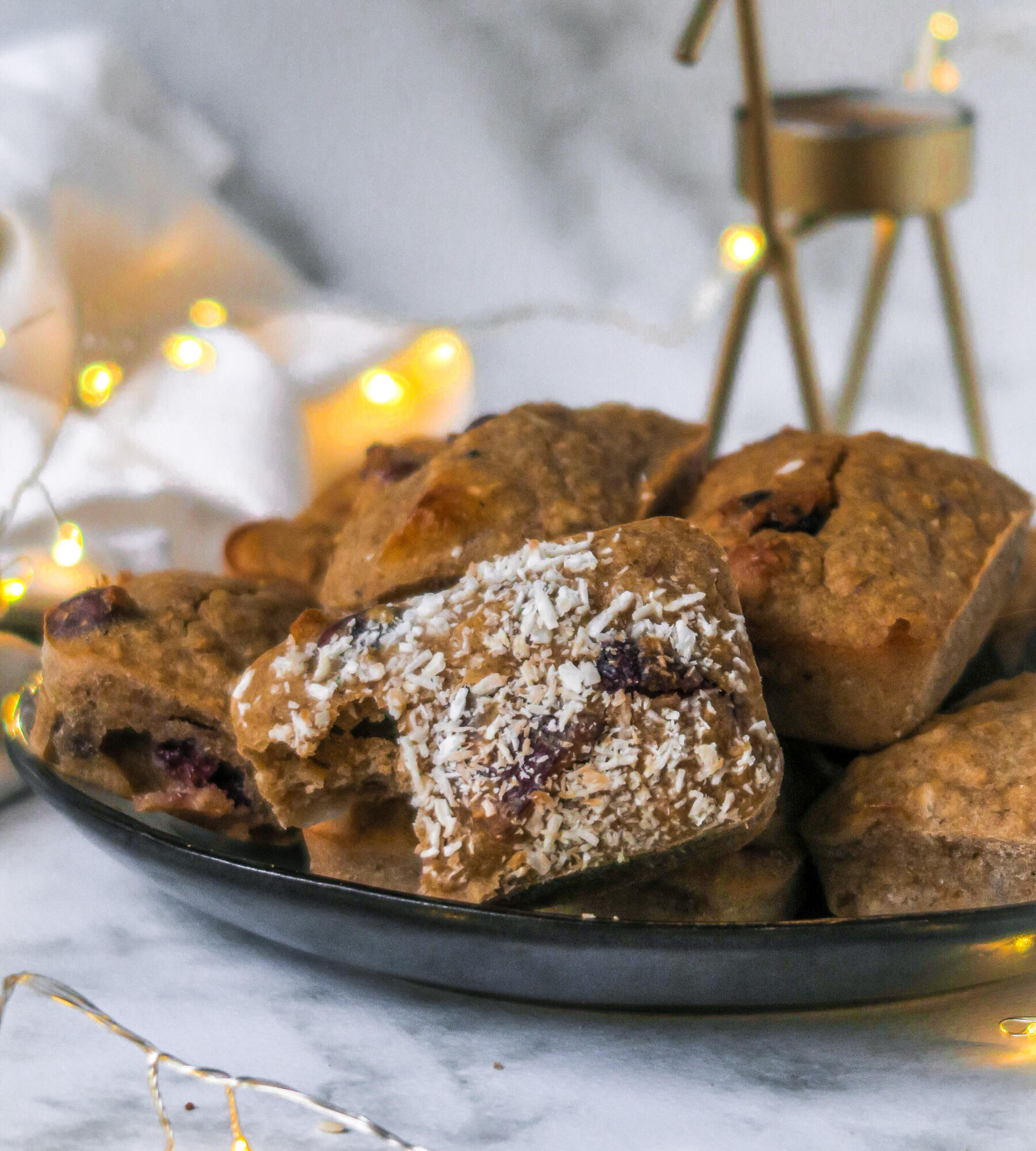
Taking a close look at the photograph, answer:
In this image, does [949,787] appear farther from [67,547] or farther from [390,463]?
[67,547]

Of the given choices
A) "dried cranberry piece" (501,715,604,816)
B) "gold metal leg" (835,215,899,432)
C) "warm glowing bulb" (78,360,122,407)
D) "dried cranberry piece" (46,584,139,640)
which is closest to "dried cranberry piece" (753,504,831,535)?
"dried cranberry piece" (501,715,604,816)

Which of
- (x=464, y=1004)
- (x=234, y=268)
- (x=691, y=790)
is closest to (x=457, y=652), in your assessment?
(x=691, y=790)

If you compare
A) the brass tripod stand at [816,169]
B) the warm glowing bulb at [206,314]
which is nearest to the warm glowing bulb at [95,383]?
the warm glowing bulb at [206,314]

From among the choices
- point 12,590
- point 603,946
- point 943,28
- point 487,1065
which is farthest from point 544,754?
point 943,28

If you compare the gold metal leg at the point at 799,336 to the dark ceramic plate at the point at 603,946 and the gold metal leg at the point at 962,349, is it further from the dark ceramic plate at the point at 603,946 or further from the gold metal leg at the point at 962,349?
the dark ceramic plate at the point at 603,946

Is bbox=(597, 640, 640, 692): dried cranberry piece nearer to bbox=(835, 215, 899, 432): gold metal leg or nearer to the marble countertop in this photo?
the marble countertop

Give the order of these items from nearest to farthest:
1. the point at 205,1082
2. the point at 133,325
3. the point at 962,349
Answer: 1. the point at 205,1082
2. the point at 133,325
3. the point at 962,349
